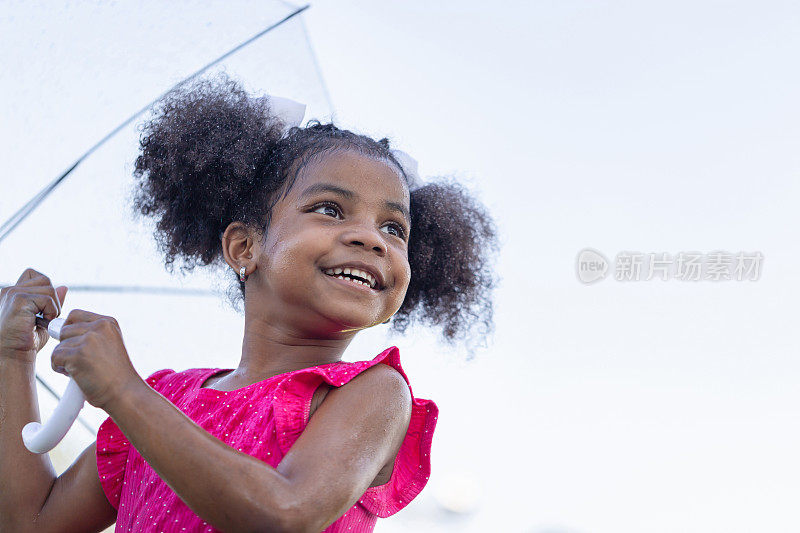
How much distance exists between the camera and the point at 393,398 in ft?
3.87

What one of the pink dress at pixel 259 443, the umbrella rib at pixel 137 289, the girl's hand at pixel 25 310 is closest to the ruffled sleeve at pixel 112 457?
the pink dress at pixel 259 443

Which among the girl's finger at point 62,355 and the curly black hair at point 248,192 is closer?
the girl's finger at point 62,355

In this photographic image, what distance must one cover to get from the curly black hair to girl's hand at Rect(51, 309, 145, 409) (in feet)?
1.75

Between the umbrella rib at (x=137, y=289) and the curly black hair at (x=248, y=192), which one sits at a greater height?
the curly black hair at (x=248, y=192)

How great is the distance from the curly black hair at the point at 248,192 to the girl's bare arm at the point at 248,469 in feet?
2.02

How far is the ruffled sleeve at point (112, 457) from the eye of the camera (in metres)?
1.44

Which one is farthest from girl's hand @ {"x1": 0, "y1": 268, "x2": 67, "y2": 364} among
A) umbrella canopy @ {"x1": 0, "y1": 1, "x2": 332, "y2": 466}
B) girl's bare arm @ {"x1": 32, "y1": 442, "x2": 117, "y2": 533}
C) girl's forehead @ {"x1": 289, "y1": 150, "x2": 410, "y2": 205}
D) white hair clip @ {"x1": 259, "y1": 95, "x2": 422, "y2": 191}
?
white hair clip @ {"x1": 259, "y1": 95, "x2": 422, "y2": 191}

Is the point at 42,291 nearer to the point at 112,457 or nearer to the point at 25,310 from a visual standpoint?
the point at 25,310

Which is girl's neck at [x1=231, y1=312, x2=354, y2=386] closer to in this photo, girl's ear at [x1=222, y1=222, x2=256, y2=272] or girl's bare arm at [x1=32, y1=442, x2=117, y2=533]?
girl's ear at [x1=222, y1=222, x2=256, y2=272]

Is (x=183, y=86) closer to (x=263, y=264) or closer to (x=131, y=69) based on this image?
(x=131, y=69)

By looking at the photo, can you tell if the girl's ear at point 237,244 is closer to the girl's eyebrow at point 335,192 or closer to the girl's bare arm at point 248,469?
the girl's eyebrow at point 335,192

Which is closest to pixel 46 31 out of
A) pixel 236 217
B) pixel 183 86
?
pixel 183 86

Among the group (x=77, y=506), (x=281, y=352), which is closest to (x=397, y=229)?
(x=281, y=352)

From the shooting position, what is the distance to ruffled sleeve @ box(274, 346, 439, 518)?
1.18 metres
